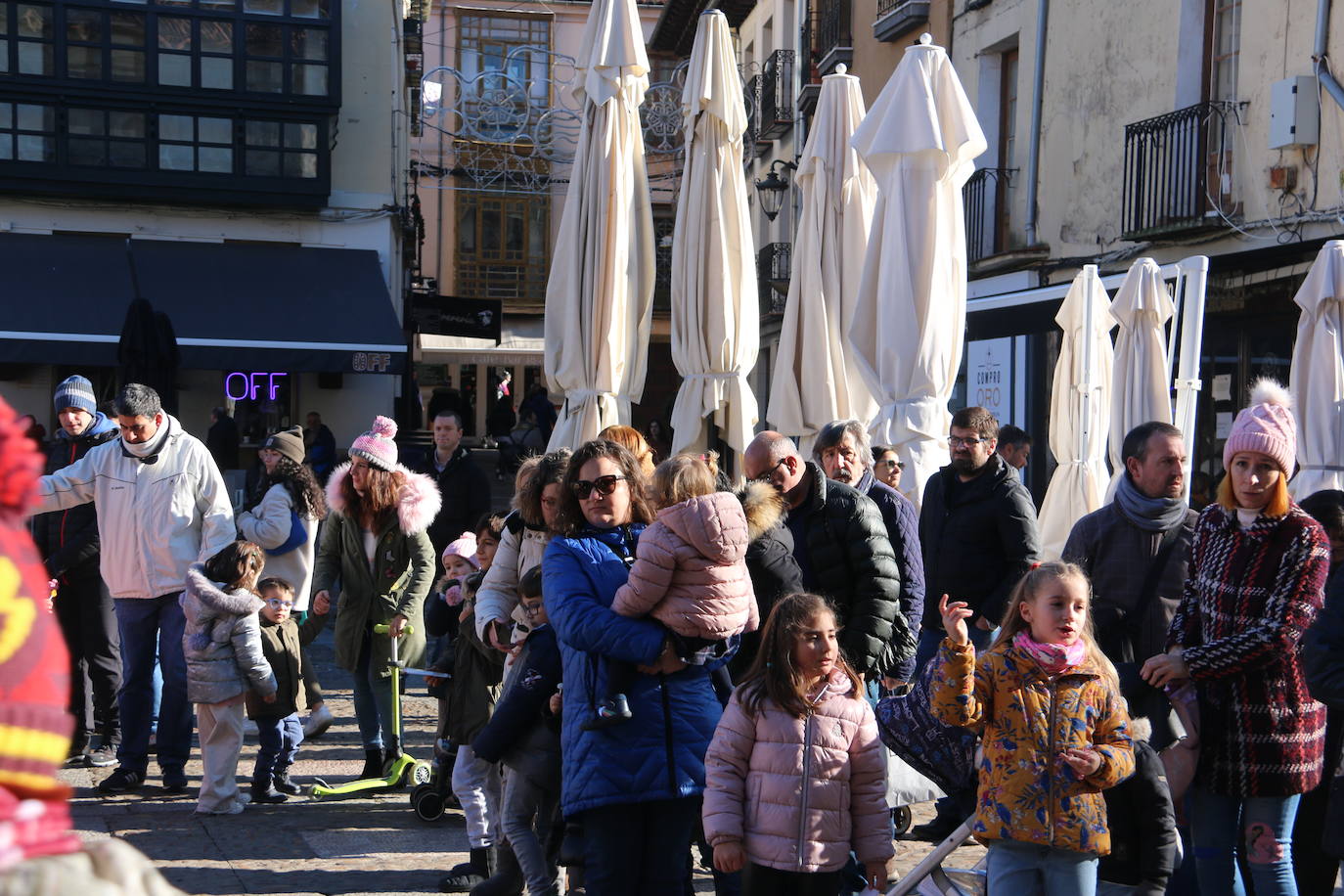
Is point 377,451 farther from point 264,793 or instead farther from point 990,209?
point 990,209

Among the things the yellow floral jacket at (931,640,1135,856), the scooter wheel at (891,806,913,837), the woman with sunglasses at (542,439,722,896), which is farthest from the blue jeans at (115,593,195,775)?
the yellow floral jacket at (931,640,1135,856)

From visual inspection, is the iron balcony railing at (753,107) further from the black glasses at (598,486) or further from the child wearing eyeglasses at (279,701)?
the black glasses at (598,486)

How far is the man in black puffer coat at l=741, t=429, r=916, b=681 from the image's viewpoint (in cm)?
565

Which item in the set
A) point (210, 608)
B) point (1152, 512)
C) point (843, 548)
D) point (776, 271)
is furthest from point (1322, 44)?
point (776, 271)

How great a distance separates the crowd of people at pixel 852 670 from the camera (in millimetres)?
4152

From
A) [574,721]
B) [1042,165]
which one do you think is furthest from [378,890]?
[1042,165]

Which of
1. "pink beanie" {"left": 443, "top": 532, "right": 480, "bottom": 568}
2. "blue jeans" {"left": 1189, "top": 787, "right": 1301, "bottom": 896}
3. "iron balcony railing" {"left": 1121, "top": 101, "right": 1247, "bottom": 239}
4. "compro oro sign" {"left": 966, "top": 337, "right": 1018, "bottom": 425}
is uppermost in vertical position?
"iron balcony railing" {"left": 1121, "top": 101, "right": 1247, "bottom": 239}

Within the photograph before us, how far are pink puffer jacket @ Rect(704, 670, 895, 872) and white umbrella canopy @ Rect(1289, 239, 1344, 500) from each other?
→ 5815 millimetres

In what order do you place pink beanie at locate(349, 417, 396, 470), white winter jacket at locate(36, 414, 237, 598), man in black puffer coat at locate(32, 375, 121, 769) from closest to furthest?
1. pink beanie at locate(349, 417, 396, 470)
2. white winter jacket at locate(36, 414, 237, 598)
3. man in black puffer coat at locate(32, 375, 121, 769)

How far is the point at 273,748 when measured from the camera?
724 centimetres

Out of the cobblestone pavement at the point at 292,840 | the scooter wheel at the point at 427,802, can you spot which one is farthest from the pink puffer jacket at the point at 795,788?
the scooter wheel at the point at 427,802

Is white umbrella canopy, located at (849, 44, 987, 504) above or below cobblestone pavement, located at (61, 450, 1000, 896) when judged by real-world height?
above

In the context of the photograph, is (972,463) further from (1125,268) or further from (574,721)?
(1125,268)

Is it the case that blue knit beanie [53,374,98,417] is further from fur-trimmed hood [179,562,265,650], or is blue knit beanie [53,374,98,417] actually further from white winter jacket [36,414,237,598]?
fur-trimmed hood [179,562,265,650]
